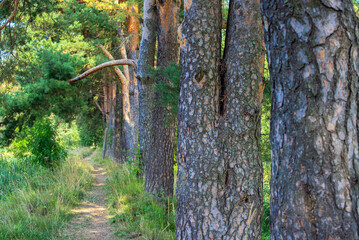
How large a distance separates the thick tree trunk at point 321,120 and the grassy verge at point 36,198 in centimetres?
425

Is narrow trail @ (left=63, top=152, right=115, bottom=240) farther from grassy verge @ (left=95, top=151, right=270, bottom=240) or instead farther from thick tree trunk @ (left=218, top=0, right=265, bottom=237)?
thick tree trunk @ (left=218, top=0, right=265, bottom=237)

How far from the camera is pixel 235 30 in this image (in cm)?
327

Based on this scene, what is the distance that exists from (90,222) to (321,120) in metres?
5.38

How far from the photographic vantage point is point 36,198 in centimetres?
607

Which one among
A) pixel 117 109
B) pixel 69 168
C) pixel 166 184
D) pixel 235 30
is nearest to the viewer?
pixel 235 30

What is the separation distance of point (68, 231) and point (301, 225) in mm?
4616

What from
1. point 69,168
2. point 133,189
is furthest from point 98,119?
point 133,189

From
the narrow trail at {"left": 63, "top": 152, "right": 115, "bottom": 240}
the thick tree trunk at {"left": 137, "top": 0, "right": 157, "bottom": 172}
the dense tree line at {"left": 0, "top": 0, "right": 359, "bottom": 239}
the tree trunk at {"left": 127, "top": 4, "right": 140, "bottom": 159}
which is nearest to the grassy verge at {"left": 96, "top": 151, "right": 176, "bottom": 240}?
the narrow trail at {"left": 63, "top": 152, "right": 115, "bottom": 240}

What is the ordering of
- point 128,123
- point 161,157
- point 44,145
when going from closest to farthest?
point 161,157, point 44,145, point 128,123

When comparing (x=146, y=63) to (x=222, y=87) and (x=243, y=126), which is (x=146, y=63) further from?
(x=243, y=126)

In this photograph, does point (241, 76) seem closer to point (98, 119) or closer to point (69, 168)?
point (69, 168)

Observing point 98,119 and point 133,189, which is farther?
point 98,119

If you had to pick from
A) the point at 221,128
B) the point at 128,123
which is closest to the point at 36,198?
the point at 221,128

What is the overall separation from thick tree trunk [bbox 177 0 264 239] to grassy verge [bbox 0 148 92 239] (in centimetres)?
287
